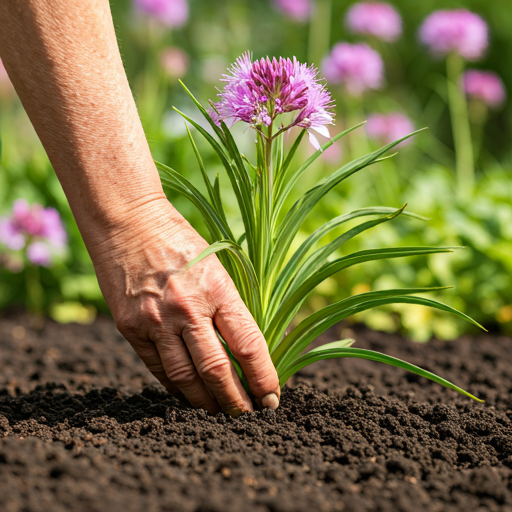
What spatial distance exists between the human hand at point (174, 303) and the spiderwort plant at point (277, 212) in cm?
13

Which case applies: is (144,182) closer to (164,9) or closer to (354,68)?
(354,68)

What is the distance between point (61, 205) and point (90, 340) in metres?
1.17

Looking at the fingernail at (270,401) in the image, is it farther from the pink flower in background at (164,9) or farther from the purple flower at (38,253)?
the pink flower in background at (164,9)

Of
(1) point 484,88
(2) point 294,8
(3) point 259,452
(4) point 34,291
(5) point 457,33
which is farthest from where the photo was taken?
(2) point 294,8

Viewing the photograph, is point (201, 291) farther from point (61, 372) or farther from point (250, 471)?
point (61, 372)

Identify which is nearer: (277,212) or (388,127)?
(277,212)

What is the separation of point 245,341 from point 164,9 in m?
4.24

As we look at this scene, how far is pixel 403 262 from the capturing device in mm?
3412

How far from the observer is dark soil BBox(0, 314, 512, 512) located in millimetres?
1146

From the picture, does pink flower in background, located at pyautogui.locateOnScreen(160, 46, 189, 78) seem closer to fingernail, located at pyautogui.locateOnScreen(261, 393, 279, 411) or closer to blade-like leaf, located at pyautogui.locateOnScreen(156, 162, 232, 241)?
blade-like leaf, located at pyautogui.locateOnScreen(156, 162, 232, 241)

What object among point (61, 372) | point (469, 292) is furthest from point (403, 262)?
point (61, 372)

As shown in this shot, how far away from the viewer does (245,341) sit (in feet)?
4.90

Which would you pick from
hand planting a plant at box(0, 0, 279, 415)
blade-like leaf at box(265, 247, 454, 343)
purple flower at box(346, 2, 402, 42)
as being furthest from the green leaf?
purple flower at box(346, 2, 402, 42)

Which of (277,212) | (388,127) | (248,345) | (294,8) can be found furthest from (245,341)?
(294,8)
